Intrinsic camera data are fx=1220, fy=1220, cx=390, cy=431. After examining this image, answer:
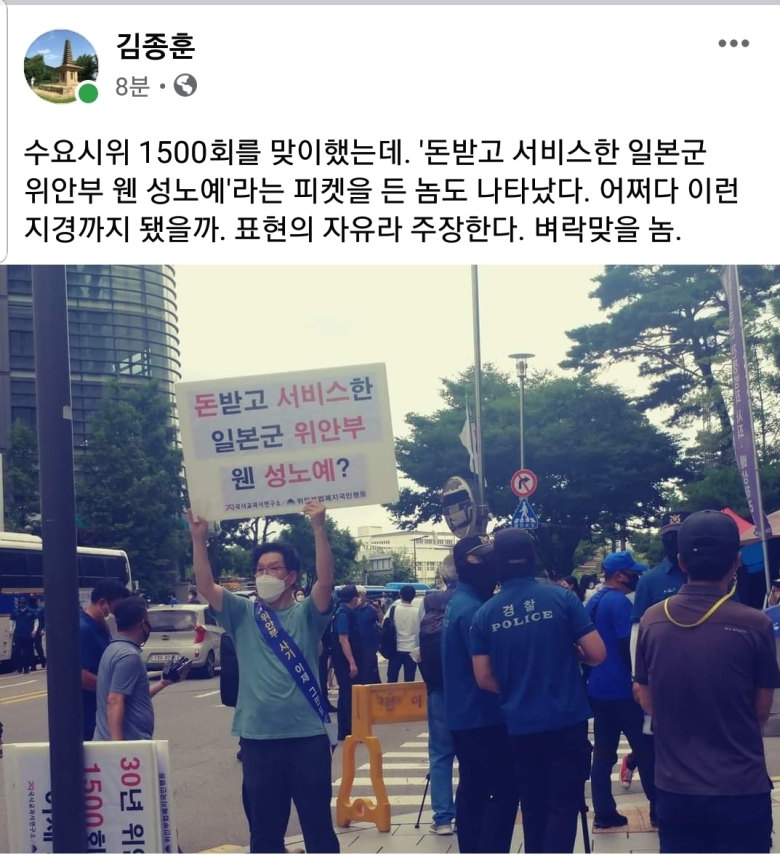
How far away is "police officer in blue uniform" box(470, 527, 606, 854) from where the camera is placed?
18.1 ft

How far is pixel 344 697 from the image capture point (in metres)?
13.2

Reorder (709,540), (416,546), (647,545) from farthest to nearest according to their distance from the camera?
(416,546) → (647,545) → (709,540)

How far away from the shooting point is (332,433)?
5496mm

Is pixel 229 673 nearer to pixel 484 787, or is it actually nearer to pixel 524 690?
pixel 484 787

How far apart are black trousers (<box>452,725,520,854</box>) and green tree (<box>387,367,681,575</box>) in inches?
1479

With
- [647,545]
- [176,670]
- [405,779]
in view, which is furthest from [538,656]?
[647,545]

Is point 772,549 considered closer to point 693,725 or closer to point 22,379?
point 693,725

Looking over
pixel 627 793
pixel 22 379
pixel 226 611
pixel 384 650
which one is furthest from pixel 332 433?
pixel 22 379

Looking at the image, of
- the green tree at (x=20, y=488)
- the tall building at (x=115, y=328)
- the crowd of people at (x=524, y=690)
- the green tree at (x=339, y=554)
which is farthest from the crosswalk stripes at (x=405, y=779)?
the tall building at (x=115, y=328)

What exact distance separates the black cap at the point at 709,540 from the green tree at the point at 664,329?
3483 cm

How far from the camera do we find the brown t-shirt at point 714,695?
415cm

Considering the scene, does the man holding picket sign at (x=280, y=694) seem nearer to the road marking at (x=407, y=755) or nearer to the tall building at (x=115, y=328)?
the road marking at (x=407, y=755)

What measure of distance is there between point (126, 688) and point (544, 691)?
218cm

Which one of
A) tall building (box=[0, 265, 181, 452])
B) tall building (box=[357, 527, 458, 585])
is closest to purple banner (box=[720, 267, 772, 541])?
tall building (box=[0, 265, 181, 452])
